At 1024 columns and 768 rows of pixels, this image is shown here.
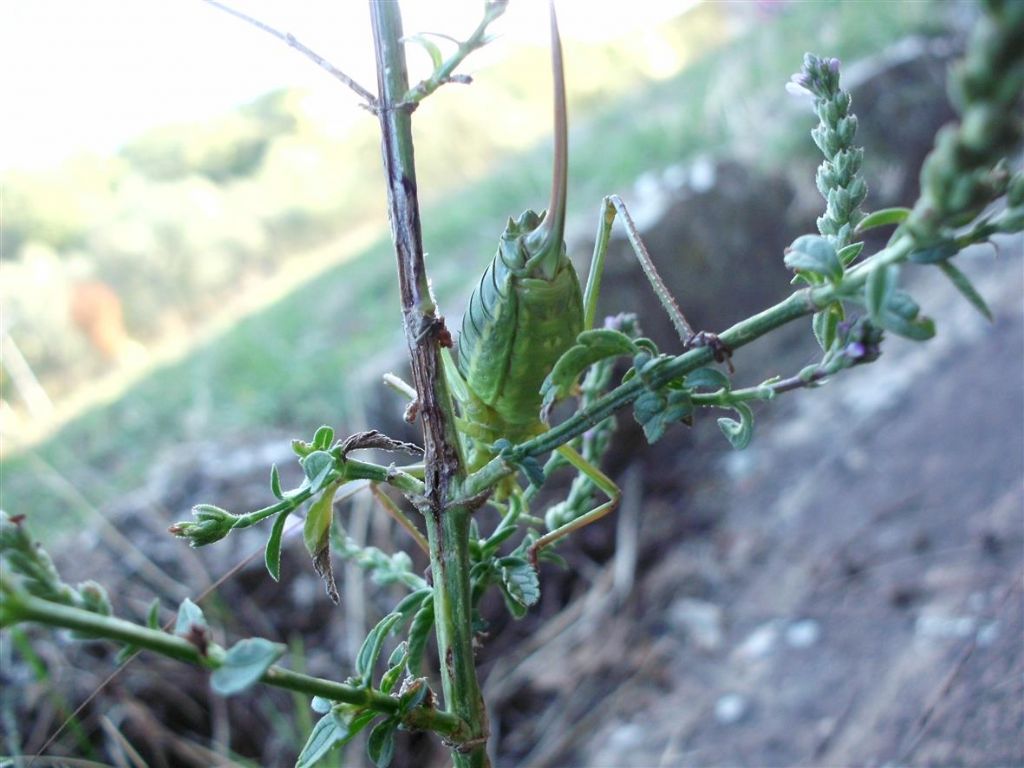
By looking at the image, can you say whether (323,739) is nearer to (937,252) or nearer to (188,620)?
(188,620)

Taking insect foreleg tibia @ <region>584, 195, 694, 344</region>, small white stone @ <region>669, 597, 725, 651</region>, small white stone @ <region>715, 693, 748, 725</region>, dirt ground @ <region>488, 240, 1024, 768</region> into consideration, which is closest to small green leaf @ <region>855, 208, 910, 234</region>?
insect foreleg tibia @ <region>584, 195, 694, 344</region>

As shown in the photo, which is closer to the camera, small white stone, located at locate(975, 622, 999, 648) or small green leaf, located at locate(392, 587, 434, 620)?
small green leaf, located at locate(392, 587, 434, 620)

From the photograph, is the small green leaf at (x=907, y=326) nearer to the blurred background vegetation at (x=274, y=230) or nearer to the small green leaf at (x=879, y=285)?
the small green leaf at (x=879, y=285)

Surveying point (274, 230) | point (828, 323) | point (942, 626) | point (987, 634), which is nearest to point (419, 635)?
point (828, 323)

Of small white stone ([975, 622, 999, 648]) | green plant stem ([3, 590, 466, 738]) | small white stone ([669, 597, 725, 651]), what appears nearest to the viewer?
green plant stem ([3, 590, 466, 738])

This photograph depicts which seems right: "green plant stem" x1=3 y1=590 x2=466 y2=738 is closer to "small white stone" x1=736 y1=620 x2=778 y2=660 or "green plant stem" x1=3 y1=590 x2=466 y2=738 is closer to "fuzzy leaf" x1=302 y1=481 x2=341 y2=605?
"fuzzy leaf" x1=302 y1=481 x2=341 y2=605

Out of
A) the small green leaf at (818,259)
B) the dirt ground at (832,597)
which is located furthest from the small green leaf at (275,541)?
the dirt ground at (832,597)

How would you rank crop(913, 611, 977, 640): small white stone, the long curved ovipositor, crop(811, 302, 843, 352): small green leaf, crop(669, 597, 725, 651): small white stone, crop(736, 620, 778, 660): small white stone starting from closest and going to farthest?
1. crop(811, 302, 843, 352): small green leaf
2. the long curved ovipositor
3. crop(913, 611, 977, 640): small white stone
4. crop(736, 620, 778, 660): small white stone
5. crop(669, 597, 725, 651): small white stone
